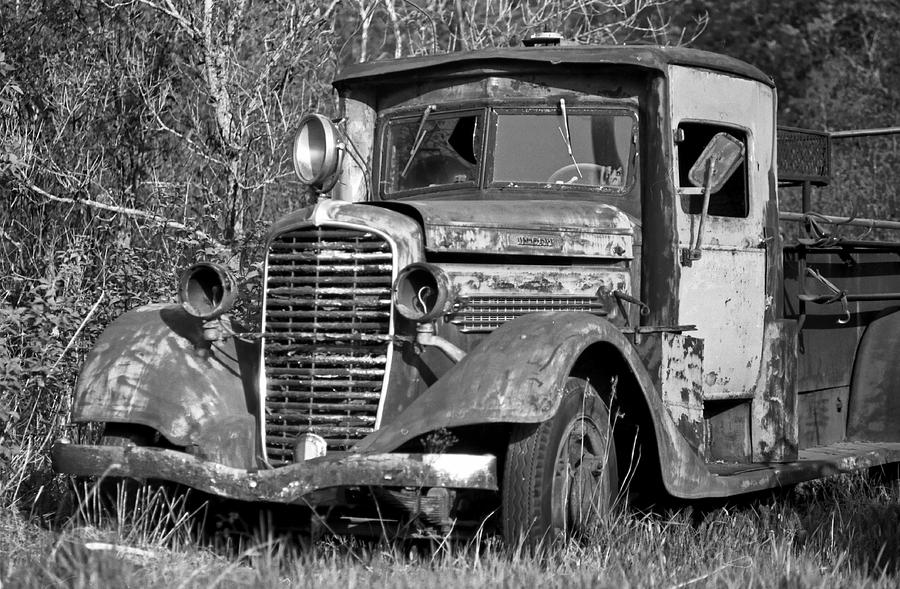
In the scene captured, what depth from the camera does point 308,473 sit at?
4355mm

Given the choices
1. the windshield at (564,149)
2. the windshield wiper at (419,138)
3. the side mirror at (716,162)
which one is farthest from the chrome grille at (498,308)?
the windshield wiper at (419,138)

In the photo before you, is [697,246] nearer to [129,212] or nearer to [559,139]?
[559,139]

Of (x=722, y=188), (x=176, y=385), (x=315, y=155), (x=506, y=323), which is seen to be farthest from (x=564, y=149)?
(x=176, y=385)

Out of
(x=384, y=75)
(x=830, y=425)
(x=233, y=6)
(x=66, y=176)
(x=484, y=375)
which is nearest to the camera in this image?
(x=484, y=375)

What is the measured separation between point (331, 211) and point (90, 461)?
4.17ft

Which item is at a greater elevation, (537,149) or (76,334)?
(537,149)

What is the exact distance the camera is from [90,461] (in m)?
4.76

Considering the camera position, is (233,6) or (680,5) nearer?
(233,6)

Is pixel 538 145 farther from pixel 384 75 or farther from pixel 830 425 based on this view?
pixel 830 425

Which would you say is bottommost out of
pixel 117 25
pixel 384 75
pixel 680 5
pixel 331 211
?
pixel 331 211

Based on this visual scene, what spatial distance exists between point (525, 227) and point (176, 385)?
1.51 meters

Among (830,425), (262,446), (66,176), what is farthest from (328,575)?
(66,176)

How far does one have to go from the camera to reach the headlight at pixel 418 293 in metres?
4.61

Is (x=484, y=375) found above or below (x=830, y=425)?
above
